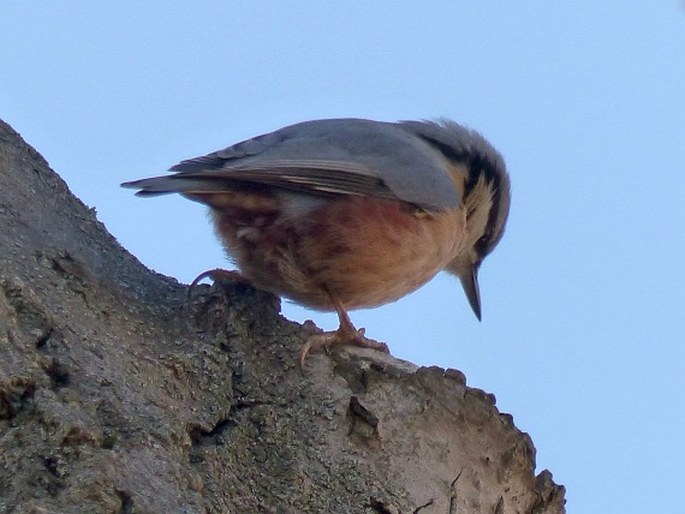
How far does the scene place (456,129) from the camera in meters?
4.68

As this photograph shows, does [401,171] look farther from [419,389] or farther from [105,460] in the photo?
[105,460]

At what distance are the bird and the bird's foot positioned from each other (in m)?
0.02

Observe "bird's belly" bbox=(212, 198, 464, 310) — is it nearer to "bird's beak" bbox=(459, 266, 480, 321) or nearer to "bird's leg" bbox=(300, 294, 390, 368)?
"bird's leg" bbox=(300, 294, 390, 368)

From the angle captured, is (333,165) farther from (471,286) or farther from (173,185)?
(471,286)

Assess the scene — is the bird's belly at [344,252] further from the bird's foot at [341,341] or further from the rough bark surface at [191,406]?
the rough bark surface at [191,406]

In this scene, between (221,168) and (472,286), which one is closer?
(221,168)

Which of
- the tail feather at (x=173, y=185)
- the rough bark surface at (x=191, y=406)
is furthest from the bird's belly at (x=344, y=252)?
the rough bark surface at (x=191, y=406)

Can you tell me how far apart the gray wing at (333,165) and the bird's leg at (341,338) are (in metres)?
0.40

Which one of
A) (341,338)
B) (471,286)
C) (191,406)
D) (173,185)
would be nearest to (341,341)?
(341,338)

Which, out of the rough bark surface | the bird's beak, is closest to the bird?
the rough bark surface

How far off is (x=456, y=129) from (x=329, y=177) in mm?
1092

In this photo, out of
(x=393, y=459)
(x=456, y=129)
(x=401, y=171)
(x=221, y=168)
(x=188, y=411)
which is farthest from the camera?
(x=456, y=129)

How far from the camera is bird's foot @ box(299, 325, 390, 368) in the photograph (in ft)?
9.02

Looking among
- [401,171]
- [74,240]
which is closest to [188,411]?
[74,240]
